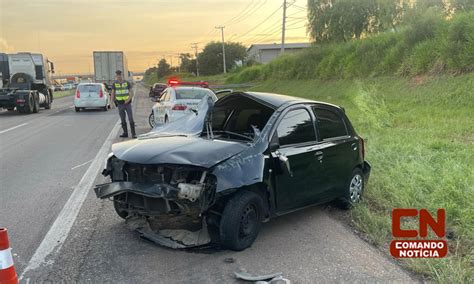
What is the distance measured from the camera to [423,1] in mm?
23875

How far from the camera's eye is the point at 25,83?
23.8 metres

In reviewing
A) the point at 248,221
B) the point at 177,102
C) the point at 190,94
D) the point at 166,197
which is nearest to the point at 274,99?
the point at 248,221

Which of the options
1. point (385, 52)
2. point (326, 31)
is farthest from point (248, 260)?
point (326, 31)

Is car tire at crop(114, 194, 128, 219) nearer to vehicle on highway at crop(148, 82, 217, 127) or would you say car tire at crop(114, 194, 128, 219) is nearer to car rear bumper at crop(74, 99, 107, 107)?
vehicle on highway at crop(148, 82, 217, 127)

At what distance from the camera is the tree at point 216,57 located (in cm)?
9769

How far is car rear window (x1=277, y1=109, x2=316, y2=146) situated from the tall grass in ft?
39.5

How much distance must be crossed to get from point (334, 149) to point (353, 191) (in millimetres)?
748

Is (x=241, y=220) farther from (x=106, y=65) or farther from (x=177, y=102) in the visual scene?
(x=106, y=65)

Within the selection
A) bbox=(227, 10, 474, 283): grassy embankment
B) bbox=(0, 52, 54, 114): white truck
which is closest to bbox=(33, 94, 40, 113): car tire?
bbox=(0, 52, 54, 114): white truck

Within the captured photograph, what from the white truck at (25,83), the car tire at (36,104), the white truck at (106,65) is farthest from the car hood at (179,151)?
the white truck at (106,65)

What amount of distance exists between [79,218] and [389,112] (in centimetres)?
1174

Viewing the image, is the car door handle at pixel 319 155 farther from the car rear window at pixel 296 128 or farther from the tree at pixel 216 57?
the tree at pixel 216 57

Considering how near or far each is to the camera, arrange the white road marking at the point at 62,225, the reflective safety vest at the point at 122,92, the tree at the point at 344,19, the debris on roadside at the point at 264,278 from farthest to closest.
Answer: the tree at the point at 344,19 → the reflective safety vest at the point at 122,92 → the white road marking at the point at 62,225 → the debris on roadside at the point at 264,278

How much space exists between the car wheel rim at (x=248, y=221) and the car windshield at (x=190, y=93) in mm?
8367
